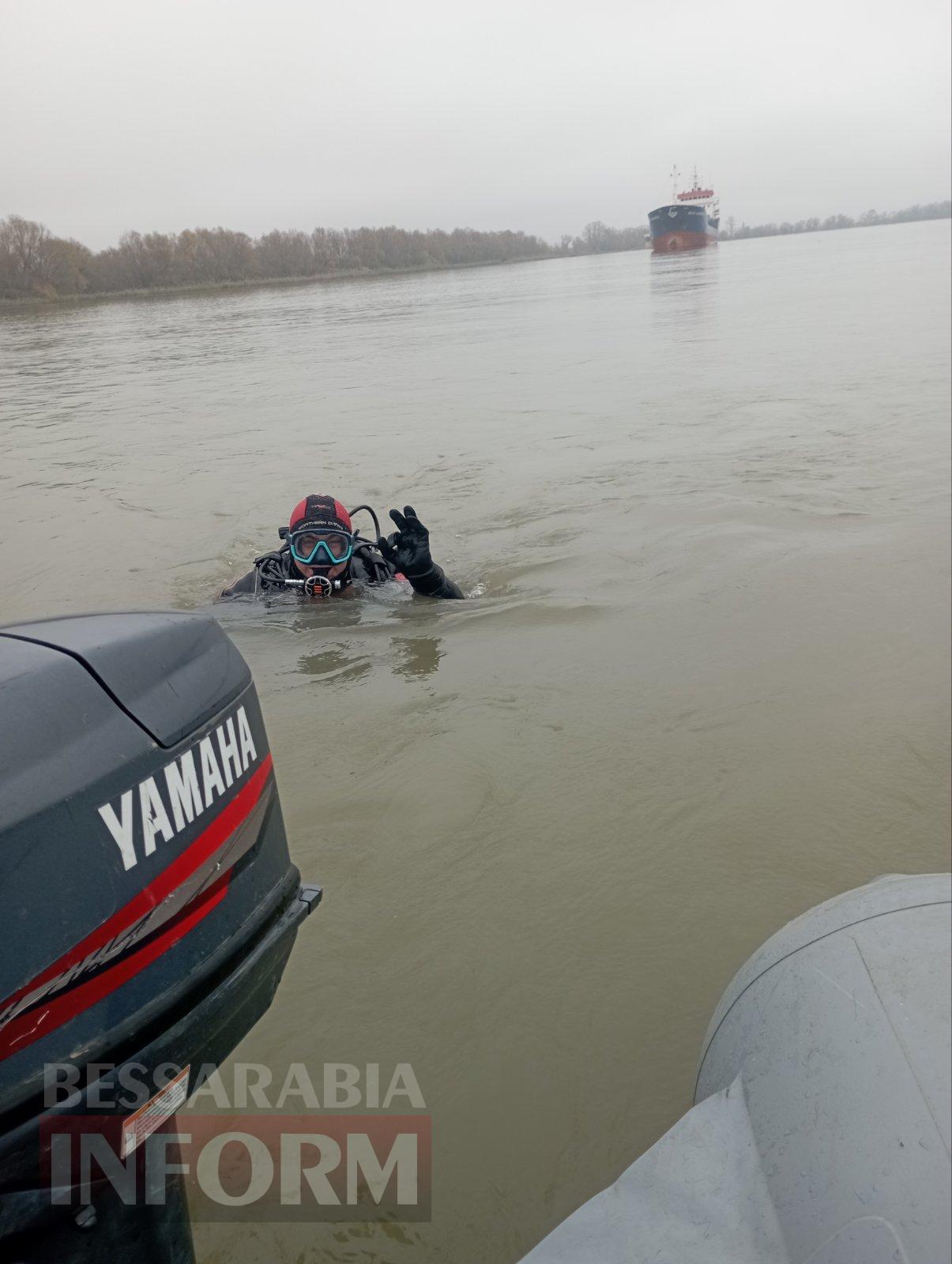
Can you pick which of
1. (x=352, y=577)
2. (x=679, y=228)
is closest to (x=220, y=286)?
(x=679, y=228)

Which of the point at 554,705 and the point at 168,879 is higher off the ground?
the point at 168,879

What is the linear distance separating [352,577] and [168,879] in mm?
4854

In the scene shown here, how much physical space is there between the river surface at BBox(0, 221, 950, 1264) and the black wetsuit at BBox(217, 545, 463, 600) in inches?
6.9

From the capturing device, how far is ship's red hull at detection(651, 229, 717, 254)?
84.6 meters

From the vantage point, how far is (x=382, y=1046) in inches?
87.0

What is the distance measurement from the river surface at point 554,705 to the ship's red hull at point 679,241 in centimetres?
7918

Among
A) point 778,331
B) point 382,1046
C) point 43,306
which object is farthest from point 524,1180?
point 43,306

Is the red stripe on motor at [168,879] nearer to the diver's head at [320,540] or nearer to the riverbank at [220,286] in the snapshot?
the diver's head at [320,540]

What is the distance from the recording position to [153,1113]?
1182 millimetres

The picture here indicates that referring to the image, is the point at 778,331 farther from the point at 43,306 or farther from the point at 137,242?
the point at 137,242

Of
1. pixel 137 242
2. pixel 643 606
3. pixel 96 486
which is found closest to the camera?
pixel 643 606

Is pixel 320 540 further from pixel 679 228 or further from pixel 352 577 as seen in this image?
pixel 679 228

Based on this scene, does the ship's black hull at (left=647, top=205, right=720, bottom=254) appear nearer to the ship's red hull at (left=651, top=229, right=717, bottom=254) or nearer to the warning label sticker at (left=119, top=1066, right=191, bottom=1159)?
the ship's red hull at (left=651, top=229, right=717, bottom=254)

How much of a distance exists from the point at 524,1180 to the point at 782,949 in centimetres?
99
